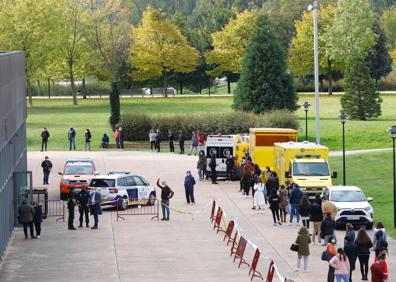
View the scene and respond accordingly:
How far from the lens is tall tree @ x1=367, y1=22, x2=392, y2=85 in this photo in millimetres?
126250

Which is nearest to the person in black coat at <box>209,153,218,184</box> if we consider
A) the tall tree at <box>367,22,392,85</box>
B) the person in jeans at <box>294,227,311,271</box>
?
the person in jeans at <box>294,227,311,271</box>

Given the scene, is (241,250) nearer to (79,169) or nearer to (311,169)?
(311,169)

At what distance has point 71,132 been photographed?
67.4 m

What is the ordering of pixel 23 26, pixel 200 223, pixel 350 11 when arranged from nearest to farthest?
pixel 200 223
pixel 23 26
pixel 350 11

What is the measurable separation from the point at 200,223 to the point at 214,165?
12.1 meters

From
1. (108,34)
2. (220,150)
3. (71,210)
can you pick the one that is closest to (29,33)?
(108,34)

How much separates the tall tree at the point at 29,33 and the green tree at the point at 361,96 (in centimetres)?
3615

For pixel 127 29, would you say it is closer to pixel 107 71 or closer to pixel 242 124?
pixel 107 71

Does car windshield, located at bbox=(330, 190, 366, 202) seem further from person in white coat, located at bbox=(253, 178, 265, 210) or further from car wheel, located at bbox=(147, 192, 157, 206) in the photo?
car wheel, located at bbox=(147, 192, 157, 206)

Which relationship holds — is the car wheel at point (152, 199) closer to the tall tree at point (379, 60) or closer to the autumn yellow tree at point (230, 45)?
the autumn yellow tree at point (230, 45)

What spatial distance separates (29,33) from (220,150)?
5933 cm

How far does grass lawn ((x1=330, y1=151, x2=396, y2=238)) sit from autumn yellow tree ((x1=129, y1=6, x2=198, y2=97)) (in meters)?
63.8

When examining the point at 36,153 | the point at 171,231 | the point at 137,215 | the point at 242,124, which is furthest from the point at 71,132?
the point at 171,231

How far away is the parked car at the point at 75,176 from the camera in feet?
140
